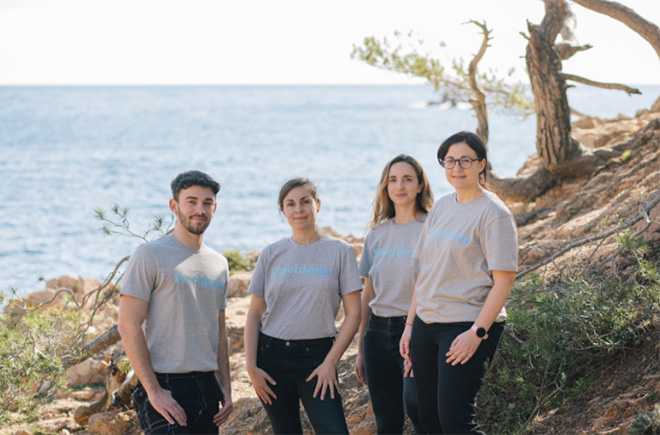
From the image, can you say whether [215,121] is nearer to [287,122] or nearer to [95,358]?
[287,122]

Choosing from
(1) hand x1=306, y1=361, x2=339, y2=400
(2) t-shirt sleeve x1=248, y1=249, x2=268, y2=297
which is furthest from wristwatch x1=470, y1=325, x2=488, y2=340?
(2) t-shirt sleeve x1=248, y1=249, x2=268, y2=297

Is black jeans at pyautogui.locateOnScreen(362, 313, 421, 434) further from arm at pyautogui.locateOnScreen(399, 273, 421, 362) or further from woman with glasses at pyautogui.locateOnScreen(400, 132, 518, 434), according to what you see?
woman with glasses at pyautogui.locateOnScreen(400, 132, 518, 434)

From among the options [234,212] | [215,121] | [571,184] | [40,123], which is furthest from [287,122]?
[571,184]

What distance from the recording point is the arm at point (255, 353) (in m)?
3.83

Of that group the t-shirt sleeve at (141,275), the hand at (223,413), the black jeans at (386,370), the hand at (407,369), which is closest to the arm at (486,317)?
the hand at (407,369)

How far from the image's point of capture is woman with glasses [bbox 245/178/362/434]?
3.84 metres

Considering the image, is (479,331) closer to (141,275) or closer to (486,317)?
(486,317)

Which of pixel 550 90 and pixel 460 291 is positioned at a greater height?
pixel 550 90

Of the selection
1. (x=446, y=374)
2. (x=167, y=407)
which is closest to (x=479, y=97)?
(x=446, y=374)

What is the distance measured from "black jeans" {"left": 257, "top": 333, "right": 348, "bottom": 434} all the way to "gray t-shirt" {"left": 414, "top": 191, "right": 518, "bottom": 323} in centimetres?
70

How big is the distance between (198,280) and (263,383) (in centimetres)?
64

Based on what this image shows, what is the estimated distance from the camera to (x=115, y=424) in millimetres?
6352

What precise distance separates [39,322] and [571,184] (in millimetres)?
6672

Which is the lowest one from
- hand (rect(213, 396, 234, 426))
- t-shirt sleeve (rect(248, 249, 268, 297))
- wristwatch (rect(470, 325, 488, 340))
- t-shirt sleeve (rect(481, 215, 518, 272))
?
hand (rect(213, 396, 234, 426))
